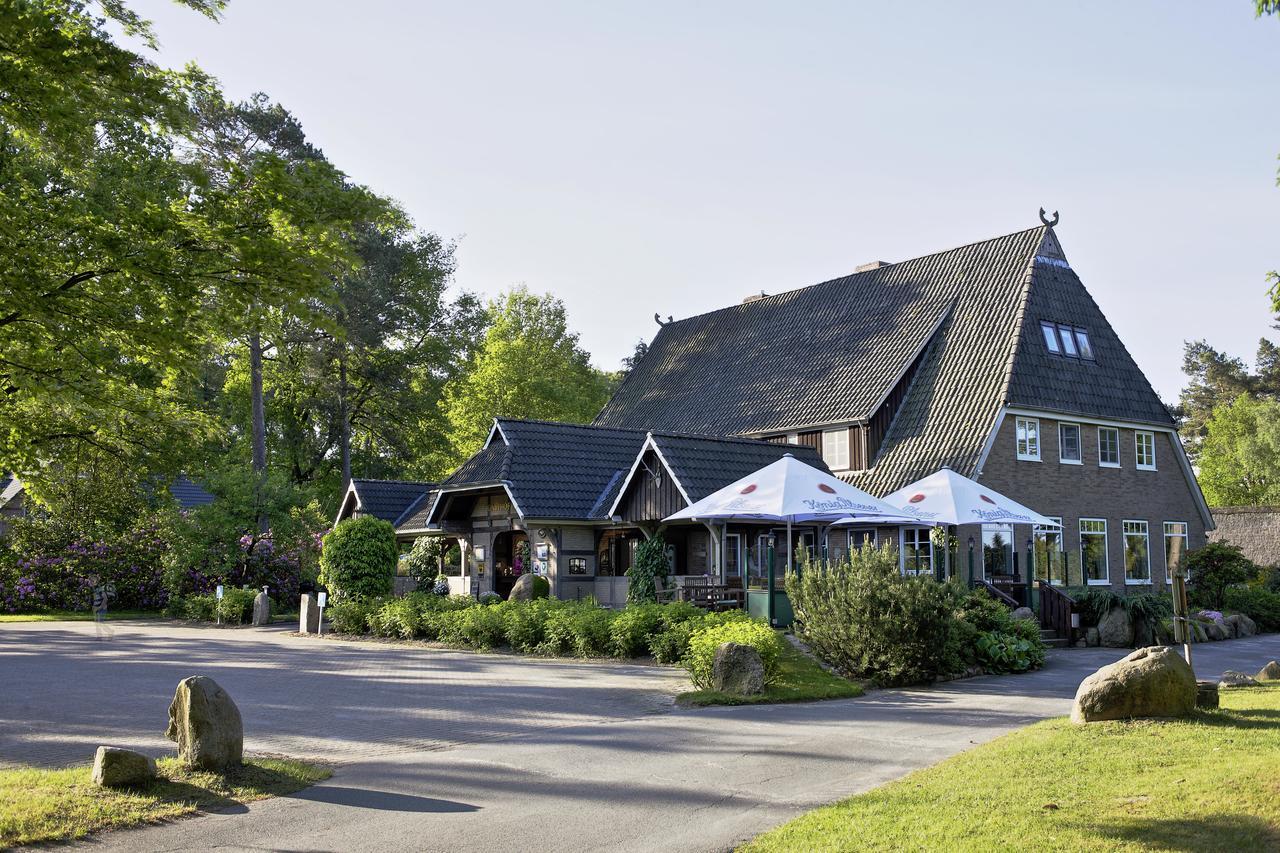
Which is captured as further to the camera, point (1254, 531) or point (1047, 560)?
point (1254, 531)

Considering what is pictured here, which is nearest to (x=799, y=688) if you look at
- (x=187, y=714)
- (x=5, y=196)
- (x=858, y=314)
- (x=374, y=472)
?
(x=187, y=714)

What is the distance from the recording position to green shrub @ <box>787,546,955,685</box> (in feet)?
56.2

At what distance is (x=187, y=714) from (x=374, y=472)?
46.2 metres

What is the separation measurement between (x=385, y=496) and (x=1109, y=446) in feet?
72.0

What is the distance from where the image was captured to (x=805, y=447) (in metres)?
29.9

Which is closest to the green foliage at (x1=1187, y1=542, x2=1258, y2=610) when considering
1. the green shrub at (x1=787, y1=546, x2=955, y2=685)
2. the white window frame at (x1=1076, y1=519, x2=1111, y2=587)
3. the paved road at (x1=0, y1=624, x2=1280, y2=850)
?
the white window frame at (x1=1076, y1=519, x2=1111, y2=587)

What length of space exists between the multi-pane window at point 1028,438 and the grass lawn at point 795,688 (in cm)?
1363

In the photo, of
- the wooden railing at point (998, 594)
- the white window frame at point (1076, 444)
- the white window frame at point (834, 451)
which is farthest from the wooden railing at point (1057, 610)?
the white window frame at point (834, 451)

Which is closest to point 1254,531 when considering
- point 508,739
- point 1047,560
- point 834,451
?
point 1047,560

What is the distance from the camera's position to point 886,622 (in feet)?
55.9

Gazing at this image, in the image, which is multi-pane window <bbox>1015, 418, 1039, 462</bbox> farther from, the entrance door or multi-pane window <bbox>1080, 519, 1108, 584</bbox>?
the entrance door

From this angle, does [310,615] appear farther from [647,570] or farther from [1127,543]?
[1127,543]

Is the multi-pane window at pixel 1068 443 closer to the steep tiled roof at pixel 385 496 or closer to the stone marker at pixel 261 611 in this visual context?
the steep tiled roof at pixel 385 496

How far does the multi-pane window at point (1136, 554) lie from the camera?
32.0 m
